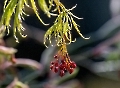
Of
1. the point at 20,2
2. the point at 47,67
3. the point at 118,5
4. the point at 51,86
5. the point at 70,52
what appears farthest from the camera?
the point at 118,5

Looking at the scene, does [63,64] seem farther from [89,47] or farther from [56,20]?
[89,47]

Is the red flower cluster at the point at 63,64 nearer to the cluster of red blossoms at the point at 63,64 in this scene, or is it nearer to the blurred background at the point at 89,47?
the cluster of red blossoms at the point at 63,64

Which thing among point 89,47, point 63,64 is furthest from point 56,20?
point 89,47

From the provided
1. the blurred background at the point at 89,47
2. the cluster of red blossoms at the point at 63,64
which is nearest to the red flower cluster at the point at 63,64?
the cluster of red blossoms at the point at 63,64

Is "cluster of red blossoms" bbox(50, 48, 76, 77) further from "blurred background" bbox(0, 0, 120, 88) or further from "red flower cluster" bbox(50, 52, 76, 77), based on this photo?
"blurred background" bbox(0, 0, 120, 88)

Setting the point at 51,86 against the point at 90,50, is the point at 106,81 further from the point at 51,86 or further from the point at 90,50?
the point at 51,86

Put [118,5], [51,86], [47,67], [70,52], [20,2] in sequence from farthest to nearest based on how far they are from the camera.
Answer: [118,5]
[70,52]
[47,67]
[51,86]
[20,2]

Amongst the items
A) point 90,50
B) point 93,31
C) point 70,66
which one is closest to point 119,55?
point 90,50

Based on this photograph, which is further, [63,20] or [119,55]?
[119,55]
